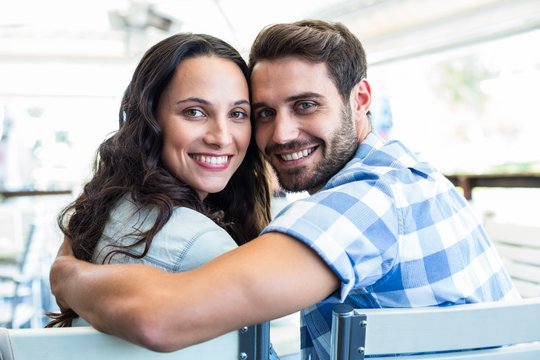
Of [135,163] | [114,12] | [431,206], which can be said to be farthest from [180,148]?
[114,12]

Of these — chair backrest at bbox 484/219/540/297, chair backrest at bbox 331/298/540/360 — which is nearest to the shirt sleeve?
chair backrest at bbox 331/298/540/360

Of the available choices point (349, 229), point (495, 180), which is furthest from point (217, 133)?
point (495, 180)

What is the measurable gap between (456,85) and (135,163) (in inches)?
247

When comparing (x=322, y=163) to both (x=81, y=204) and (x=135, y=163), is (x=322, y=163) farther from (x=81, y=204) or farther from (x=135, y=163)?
(x=81, y=204)

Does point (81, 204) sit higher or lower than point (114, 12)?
lower

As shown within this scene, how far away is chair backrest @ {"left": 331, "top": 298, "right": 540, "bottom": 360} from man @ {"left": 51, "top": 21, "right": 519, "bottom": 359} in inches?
5.3

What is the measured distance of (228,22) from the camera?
4.48 meters

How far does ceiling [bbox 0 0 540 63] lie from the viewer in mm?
3404

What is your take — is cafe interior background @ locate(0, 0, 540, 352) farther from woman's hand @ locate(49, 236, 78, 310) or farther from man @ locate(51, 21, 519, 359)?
woman's hand @ locate(49, 236, 78, 310)

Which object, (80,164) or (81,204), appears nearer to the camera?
(81,204)

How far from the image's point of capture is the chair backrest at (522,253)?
1973mm

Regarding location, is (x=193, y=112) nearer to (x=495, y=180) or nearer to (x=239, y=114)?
(x=239, y=114)

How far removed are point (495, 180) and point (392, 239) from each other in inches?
107

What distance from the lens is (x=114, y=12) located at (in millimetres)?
4457
